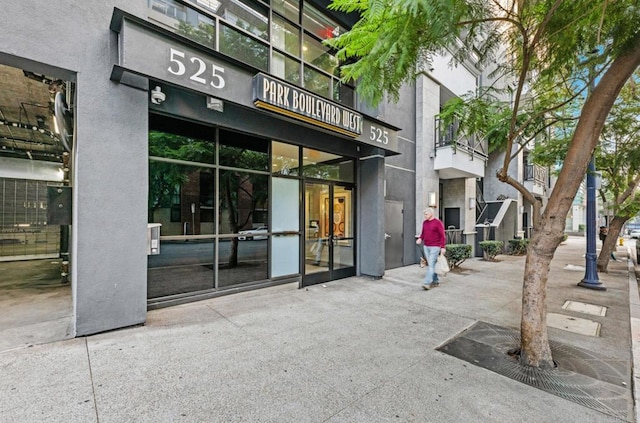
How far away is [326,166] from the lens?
7777mm

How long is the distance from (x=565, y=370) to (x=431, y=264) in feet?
12.7

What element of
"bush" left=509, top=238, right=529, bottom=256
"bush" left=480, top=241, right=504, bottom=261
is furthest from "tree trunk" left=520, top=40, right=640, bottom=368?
"bush" left=509, top=238, right=529, bottom=256

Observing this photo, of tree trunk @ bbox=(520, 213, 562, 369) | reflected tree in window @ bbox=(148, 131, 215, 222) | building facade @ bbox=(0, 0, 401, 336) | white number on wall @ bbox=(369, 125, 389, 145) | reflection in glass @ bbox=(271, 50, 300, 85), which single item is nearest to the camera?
tree trunk @ bbox=(520, 213, 562, 369)

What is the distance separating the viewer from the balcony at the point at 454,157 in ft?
34.4

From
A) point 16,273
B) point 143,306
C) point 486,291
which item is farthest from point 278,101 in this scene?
point 16,273

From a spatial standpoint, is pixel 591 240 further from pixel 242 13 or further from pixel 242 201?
pixel 242 13

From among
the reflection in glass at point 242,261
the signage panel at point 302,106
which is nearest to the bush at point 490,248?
the signage panel at point 302,106

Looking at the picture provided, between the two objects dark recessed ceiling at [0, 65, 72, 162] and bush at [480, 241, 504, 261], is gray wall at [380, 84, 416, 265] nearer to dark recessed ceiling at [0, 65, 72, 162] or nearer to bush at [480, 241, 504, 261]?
bush at [480, 241, 504, 261]

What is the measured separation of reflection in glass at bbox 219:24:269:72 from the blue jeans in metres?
5.76

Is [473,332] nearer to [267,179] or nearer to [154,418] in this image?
[154,418]

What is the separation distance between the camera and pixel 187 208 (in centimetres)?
536

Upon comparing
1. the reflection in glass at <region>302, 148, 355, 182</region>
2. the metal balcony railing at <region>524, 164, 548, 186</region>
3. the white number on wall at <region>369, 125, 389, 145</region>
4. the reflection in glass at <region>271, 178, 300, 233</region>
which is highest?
the metal balcony railing at <region>524, 164, 548, 186</region>

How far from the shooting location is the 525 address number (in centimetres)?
407

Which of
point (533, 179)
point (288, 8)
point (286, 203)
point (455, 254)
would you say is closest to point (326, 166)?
point (286, 203)
